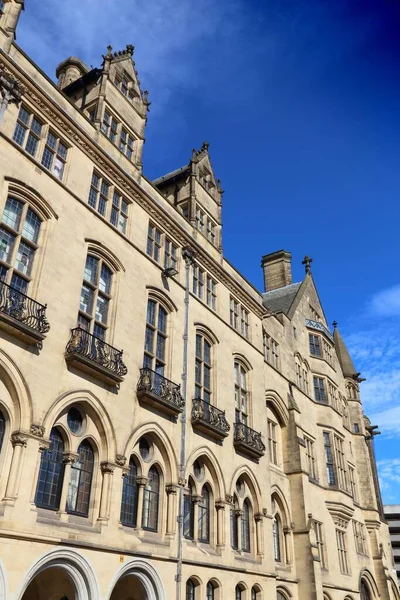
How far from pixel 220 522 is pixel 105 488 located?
7224 millimetres

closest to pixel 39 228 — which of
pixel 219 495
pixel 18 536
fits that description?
pixel 18 536

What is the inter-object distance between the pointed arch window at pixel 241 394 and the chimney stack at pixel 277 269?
56.6 feet

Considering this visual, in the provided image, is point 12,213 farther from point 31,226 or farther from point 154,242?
point 154,242

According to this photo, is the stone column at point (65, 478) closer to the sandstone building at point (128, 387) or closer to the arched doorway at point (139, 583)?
the sandstone building at point (128, 387)

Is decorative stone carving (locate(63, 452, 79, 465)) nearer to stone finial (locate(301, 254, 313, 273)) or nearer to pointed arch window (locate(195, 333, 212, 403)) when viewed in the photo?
pointed arch window (locate(195, 333, 212, 403))

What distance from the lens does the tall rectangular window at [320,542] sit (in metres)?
28.8

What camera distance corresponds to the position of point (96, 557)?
14.7m

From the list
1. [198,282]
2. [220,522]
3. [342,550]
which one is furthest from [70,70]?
[342,550]

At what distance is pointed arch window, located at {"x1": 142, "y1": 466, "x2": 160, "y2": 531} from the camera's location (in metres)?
17.8

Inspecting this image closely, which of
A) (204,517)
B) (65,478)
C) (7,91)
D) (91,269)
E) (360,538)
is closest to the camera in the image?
(65,478)

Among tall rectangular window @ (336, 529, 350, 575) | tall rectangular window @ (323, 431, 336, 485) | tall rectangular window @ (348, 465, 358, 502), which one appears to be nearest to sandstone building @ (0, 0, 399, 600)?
tall rectangular window @ (336, 529, 350, 575)

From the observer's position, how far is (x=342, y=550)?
104 ft

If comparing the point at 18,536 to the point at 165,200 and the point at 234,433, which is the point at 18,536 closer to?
the point at 234,433

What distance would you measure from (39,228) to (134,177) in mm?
6236
